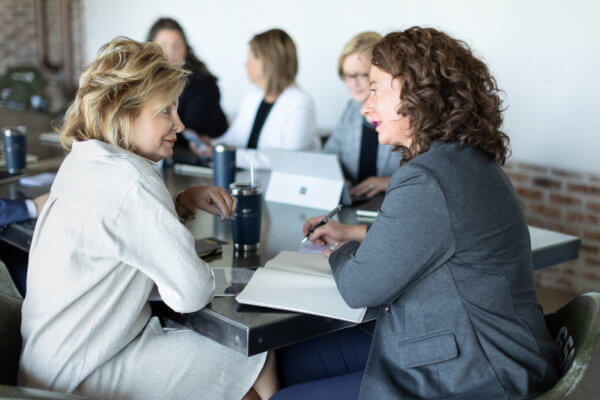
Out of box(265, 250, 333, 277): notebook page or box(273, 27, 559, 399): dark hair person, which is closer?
box(273, 27, 559, 399): dark hair person

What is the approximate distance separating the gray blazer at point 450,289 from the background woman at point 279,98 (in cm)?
188

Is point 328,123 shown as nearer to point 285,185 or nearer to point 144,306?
point 285,185

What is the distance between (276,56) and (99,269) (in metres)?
2.16

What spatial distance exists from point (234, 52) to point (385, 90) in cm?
388

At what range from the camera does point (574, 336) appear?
1.27 metres

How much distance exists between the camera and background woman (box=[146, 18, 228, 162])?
137 inches

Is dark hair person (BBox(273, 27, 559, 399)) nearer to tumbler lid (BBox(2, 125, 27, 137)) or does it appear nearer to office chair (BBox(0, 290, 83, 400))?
office chair (BBox(0, 290, 83, 400))

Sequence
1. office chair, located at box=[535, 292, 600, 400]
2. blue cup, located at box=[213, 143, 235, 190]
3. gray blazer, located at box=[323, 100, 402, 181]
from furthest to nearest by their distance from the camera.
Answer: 1. gray blazer, located at box=[323, 100, 402, 181]
2. blue cup, located at box=[213, 143, 235, 190]
3. office chair, located at box=[535, 292, 600, 400]

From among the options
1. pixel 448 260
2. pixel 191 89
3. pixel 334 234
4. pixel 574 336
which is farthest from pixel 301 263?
pixel 191 89

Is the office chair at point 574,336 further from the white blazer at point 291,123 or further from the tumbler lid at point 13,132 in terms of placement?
the tumbler lid at point 13,132

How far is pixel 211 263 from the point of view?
4.99 ft

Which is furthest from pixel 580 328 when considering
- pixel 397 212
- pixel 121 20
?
pixel 121 20

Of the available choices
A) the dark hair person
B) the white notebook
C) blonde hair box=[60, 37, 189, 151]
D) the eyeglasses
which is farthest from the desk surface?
the eyeglasses

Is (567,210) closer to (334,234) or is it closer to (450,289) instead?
(334,234)
